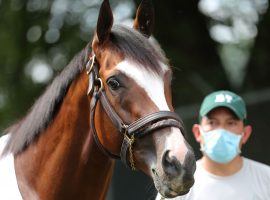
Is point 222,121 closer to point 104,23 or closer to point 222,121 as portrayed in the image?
point 222,121

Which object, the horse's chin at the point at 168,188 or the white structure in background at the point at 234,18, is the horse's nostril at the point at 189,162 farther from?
the white structure in background at the point at 234,18

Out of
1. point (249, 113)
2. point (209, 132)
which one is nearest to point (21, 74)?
point (249, 113)

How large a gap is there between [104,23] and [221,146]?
144cm

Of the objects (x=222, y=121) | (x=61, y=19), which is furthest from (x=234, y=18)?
(x=222, y=121)

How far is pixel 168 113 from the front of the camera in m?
3.19

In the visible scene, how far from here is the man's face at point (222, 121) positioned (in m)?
4.52

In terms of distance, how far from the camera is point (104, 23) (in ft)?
11.5

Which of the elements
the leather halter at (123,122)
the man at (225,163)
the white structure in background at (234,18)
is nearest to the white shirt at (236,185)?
the man at (225,163)

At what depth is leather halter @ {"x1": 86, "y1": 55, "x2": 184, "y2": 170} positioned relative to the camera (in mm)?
3174

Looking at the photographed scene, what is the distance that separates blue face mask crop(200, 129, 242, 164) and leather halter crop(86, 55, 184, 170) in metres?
1.20

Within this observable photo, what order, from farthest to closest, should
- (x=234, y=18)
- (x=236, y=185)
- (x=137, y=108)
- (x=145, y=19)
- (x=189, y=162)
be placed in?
(x=234, y=18)
(x=236, y=185)
(x=145, y=19)
(x=137, y=108)
(x=189, y=162)

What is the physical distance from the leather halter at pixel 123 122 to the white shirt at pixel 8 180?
0.55 m

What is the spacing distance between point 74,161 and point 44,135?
260mm

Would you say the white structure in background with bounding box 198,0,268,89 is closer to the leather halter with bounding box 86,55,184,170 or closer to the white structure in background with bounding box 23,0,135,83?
the white structure in background with bounding box 23,0,135,83
